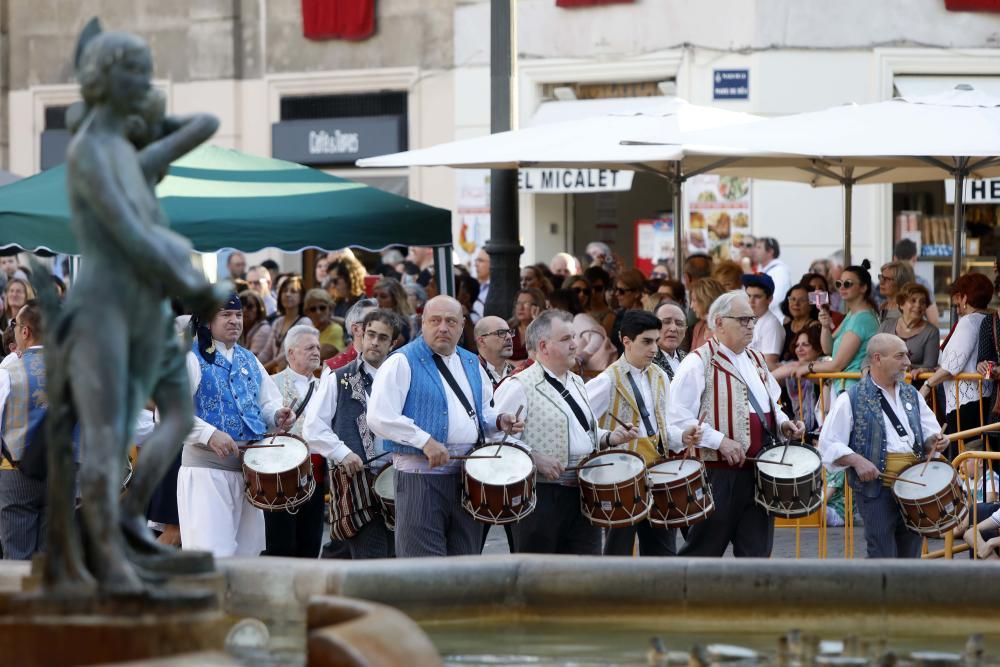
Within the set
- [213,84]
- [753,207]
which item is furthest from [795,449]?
[213,84]

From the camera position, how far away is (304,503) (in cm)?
1091

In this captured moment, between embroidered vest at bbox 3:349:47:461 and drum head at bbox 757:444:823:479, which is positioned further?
drum head at bbox 757:444:823:479

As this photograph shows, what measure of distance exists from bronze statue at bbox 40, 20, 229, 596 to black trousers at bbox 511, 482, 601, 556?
4.10 meters

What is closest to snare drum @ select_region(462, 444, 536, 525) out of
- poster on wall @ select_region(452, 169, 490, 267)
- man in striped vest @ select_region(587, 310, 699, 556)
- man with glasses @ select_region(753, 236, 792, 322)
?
man in striped vest @ select_region(587, 310, 699, 556)

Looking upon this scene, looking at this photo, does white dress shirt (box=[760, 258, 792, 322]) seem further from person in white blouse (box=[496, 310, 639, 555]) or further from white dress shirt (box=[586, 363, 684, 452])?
person in white blouse (box=[496, 310, 639, 555])

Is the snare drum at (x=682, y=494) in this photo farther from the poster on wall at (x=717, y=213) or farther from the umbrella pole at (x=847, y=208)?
the poster on wall at (x=717, y=213)

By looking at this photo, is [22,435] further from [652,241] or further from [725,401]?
[652,241]

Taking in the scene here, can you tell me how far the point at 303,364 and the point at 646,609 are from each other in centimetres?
436

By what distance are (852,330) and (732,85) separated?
9993 mm

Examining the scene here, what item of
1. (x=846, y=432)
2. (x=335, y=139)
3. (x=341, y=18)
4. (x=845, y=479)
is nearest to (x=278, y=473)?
(x=846, y=432)

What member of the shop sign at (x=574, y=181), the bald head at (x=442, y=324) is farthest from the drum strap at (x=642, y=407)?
the shop sign at (x=574, y=181)

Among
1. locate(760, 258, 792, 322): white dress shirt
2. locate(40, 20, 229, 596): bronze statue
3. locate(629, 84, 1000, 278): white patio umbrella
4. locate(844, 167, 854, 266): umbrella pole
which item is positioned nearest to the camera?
locate(40, 20, 229, 596): bronze statue

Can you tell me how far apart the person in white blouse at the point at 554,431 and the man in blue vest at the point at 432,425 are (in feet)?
0.56

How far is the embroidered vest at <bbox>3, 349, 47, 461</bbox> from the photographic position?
10.3 m
